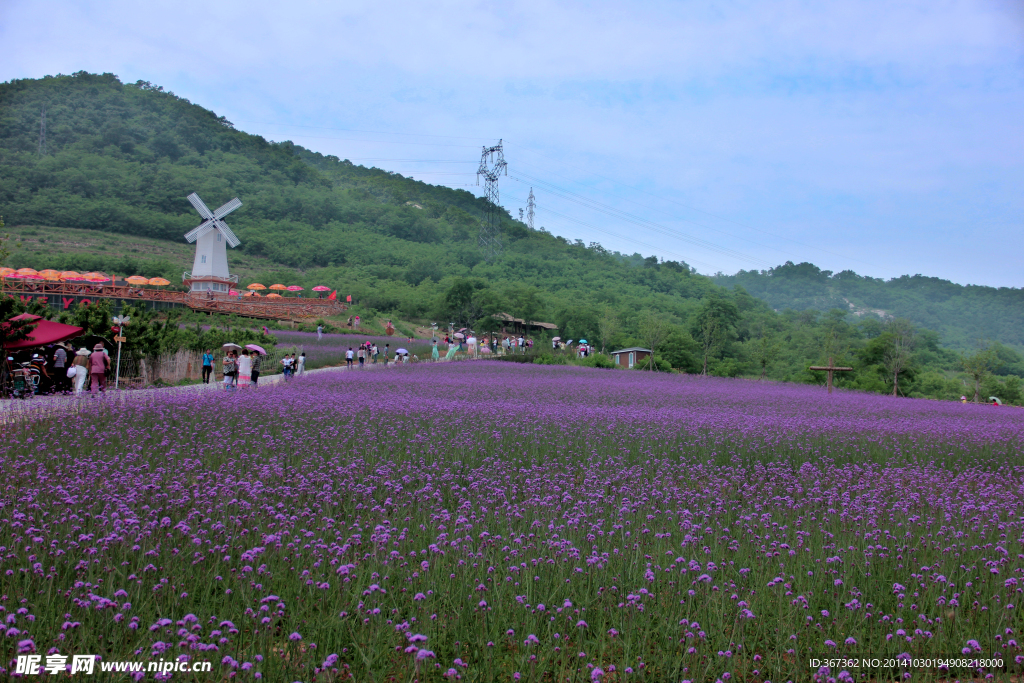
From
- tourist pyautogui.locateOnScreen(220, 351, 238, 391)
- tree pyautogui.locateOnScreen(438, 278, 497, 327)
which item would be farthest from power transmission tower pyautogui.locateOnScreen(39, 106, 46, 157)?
tourist pyautogui.locateOnScreen(220, 351, 238, 391)

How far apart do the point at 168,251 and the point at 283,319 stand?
40.0 metres

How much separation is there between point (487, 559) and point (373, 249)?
101 metres

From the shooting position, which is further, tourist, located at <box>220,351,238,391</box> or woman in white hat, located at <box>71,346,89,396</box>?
tourist, located at <box>220,351,238,391</box>

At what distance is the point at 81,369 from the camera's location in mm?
15070

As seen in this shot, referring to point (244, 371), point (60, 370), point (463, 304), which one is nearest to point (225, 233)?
point (463, 304)

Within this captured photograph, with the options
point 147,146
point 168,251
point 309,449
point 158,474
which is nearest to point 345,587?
point 158,474

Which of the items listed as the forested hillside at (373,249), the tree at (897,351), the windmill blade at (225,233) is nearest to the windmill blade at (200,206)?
the windmill blade at (225,233)

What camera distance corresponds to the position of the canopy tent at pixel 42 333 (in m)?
14.1

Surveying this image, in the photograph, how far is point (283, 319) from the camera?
5216 centimetres

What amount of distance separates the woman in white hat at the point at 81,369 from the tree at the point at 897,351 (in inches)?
1392

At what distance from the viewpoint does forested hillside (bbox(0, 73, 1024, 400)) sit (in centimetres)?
5778

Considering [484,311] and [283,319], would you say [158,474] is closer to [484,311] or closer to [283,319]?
[283,319]

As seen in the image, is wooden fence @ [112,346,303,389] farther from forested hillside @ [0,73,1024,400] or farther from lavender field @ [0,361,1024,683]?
forested hillside @ [0,73,1024,400]

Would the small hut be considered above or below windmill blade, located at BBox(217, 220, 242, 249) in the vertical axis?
below
